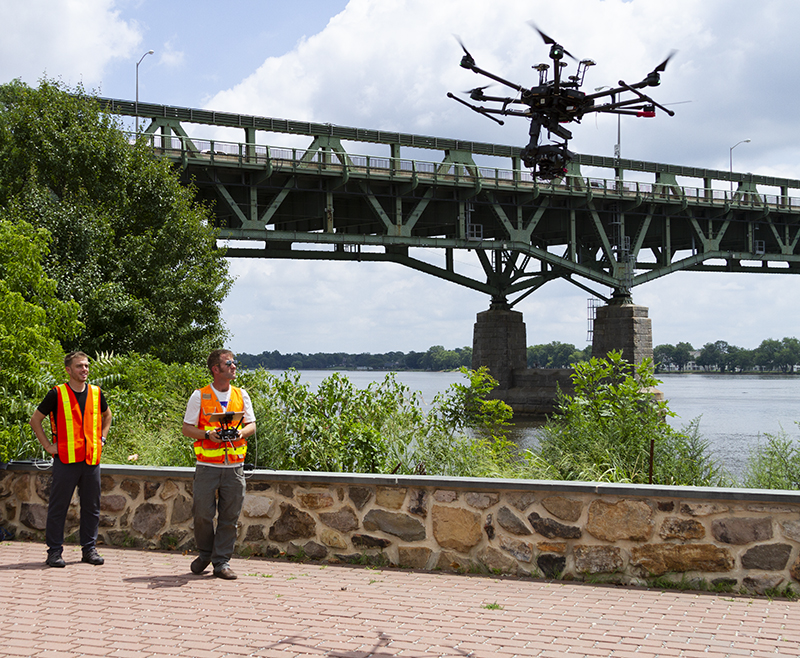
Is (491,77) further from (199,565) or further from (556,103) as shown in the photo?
(199,565)

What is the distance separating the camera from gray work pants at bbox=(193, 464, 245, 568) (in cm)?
664

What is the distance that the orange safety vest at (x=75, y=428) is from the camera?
284 inches

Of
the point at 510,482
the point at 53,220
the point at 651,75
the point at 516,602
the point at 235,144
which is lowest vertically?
the point at 516,602

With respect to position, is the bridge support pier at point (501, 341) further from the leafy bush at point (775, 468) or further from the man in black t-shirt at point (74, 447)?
the man in black t-shirt at point (74, 447)

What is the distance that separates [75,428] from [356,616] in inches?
129

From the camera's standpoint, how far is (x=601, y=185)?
4906 centimetres

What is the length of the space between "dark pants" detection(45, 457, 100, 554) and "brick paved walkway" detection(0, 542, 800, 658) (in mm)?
320

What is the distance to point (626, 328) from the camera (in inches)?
2073

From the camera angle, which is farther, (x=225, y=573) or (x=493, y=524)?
(x=493, y=524)

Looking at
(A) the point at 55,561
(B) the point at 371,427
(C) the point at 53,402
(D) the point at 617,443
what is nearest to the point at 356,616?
(A) the point at 55,561

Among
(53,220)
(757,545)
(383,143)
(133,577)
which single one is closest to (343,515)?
(133,577)

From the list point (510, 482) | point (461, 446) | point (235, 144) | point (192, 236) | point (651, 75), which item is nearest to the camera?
point (651, 75)

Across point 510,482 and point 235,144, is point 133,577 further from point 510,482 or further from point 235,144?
point 235,144

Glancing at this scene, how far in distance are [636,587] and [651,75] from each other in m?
3.97
